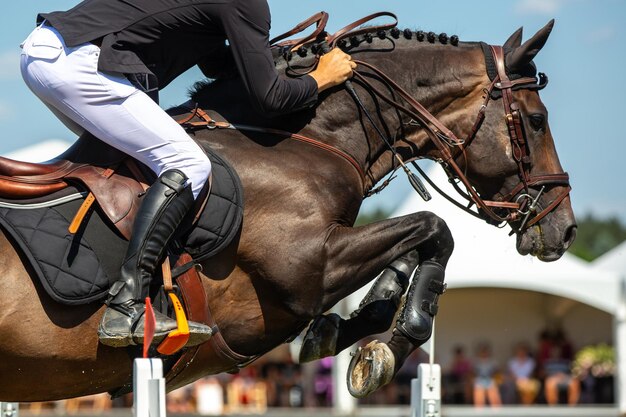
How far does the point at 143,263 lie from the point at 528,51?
94.0 inches

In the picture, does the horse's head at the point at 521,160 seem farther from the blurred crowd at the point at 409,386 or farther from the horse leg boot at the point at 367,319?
the blurred crowd at the point at 409,386

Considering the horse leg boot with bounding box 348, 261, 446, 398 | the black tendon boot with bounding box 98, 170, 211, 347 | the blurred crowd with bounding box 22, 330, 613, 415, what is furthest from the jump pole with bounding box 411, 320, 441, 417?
the blurred crowd with bounding box 22, 330, 613, 415

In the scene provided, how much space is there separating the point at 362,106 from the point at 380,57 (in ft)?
1.20

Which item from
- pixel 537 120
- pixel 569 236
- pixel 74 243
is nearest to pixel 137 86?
pixel 74 243

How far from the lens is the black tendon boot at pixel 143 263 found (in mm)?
4184

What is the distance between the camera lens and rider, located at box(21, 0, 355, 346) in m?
4.22

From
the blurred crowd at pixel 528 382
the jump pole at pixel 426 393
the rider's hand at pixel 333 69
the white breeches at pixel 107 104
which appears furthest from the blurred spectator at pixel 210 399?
the white breeches at pixel 107 104

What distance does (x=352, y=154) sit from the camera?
5000 millimetres

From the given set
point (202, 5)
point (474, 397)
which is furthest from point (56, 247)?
point (474, 397)

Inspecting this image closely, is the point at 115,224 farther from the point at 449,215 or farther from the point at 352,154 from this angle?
the point at 449,215

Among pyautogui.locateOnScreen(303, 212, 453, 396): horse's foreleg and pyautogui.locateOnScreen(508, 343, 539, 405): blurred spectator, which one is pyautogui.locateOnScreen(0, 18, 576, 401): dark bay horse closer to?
pyautogui.locateOnScreen(303, 212, 453, 396): horse's foreleg

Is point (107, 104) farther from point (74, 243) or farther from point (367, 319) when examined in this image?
point (367, 319)

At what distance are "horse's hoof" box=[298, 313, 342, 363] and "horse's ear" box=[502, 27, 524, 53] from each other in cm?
179

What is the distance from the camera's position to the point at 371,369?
4629mm
